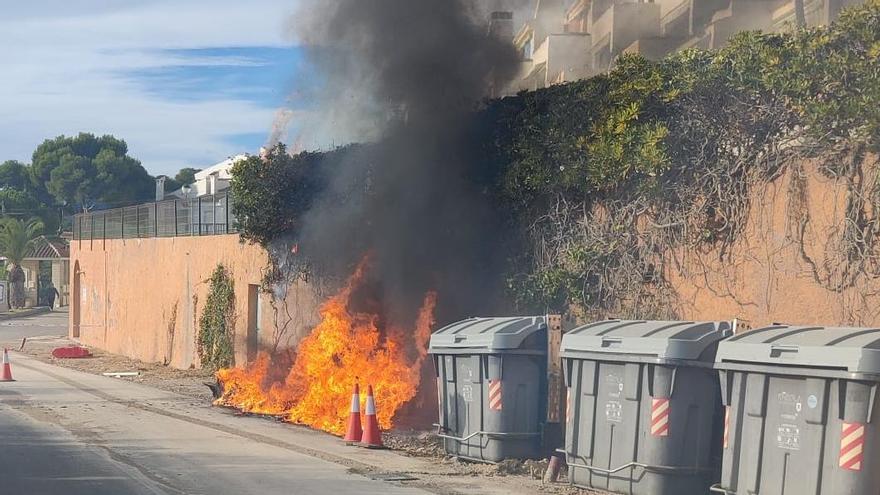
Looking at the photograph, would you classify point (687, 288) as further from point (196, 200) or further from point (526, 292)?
point (196, 200)

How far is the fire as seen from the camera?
1509cm

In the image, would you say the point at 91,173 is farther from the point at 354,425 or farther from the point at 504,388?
the point at 504,388

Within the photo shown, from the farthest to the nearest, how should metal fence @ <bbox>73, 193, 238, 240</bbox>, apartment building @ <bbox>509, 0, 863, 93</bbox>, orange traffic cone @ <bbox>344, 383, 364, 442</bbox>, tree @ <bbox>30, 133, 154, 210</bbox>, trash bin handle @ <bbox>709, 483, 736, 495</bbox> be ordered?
tree @ <bbox>30, 133, 154, 210</bbox>
metal fence @ <bbox>73, 193, 238, 240</bbox>
apartment building @ <bbox>509, 0, 863, 93</bbox>
orange traffic cone @ <bbox>344, 383, 364, 442</bbox>
trash bin handle @ <bbox>709, 483, 736, 495</bbox>

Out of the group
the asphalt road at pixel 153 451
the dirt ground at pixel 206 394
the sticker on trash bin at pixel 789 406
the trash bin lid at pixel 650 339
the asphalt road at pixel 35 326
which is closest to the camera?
the sticker on trash bin at pixel 789 406

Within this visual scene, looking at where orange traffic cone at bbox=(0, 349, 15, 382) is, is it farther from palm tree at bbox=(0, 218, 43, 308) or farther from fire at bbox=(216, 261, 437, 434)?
palm tree at bbox=(0, 218, 43, 308)

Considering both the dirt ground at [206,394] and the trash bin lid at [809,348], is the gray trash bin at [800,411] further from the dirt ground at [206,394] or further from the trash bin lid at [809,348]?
the dirt ground at [206,394]

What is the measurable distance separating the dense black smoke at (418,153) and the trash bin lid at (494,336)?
3.72 metres

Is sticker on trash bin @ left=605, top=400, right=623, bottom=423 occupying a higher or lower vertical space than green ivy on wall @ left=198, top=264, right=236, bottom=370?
higher

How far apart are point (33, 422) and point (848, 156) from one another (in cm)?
1087

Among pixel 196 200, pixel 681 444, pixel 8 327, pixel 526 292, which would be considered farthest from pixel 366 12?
pixel 8 327

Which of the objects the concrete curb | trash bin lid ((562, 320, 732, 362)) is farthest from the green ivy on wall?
the concrete curb

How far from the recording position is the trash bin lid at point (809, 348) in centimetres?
735

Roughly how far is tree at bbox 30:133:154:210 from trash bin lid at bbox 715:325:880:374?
7960 centimetres

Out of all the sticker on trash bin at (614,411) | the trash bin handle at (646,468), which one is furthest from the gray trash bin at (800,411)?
Answer: the sticker on trash bin at (614,411)
